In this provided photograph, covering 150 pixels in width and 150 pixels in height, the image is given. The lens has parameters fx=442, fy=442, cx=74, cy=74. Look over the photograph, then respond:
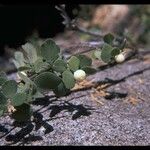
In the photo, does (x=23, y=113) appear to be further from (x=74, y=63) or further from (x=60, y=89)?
(x=74, y=63)

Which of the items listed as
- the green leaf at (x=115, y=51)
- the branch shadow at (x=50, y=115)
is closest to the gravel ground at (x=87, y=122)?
the branch shadow at (x=50, y=115)

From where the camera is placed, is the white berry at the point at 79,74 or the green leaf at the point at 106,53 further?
the green leaf at the point at 106,53

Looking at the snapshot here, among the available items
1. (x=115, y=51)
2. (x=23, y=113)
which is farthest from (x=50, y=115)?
(x=115, y=51)

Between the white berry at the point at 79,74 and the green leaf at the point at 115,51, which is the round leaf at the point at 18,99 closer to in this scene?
the white berry at the point at 79,74

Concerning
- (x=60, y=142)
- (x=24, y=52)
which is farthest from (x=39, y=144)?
(x=24, y=52)

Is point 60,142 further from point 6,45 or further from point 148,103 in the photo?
point 6,45
